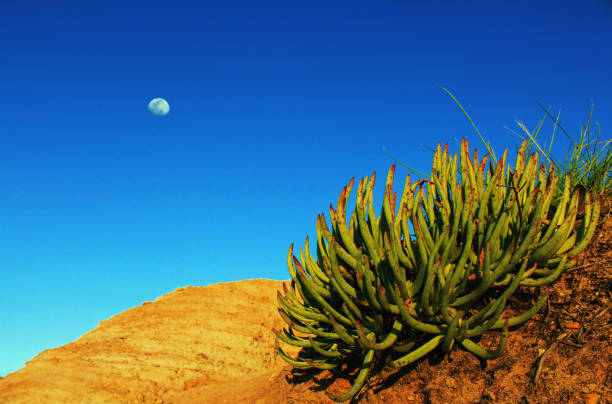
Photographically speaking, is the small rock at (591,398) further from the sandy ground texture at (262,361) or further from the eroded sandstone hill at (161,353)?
the eroded sandstone hill at (161,353)

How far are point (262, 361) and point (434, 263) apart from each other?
762 centimetres

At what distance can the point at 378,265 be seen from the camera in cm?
499

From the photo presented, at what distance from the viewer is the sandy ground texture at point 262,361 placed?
4352 millimetres

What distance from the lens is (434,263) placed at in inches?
179

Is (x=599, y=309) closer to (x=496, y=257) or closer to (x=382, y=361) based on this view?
(x=496, y=257)

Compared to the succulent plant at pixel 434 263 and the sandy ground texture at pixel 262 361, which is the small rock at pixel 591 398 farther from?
the succulent plant at pixel 434 263

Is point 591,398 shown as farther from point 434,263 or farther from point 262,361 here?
point 262,361

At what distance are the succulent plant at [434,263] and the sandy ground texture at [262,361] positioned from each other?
263 mm

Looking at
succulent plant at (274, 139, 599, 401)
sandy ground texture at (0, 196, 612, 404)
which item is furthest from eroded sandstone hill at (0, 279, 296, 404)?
succulent plant at (274, 139, 599, 401)

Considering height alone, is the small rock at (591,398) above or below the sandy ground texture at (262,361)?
below

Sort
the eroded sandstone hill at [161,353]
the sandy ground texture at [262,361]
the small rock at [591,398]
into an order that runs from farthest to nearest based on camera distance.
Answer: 1. the eroded sandstone hill at [161,353]
2. the sandy ground texture at [262,361]
3. the small rock at [591,398]

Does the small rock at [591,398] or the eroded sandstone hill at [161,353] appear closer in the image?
the small rock at [591,398]

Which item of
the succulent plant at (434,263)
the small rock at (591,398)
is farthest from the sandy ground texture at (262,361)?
the succulent plant at (434,263)

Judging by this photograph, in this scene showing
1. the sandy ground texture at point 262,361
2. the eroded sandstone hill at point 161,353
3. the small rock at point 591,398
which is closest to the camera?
the small rock at point 591,398
